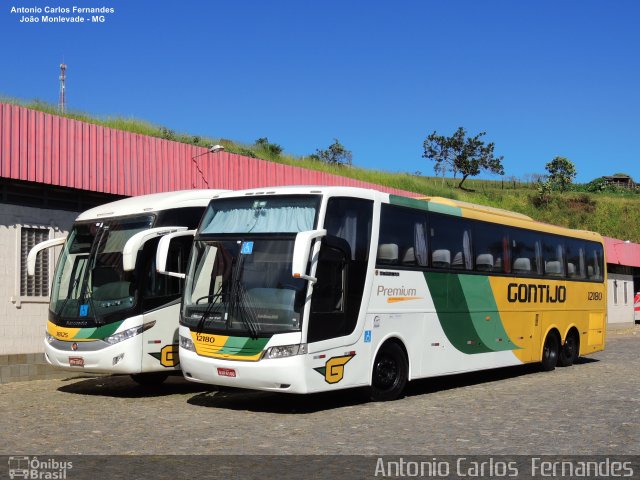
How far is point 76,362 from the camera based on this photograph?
42.0 feet

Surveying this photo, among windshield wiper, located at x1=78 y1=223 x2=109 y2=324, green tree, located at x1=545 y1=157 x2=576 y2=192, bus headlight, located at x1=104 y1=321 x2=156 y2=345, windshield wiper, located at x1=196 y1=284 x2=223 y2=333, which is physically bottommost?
bus headlight, located at x1=104 y1=321 x2=156 y2=345

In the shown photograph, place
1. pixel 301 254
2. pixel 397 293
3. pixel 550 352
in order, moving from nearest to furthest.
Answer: pixel 301 254
pixel 397 293
pixel 550 352

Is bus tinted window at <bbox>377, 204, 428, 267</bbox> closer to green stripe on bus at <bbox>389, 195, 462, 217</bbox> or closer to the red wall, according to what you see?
green stripe on bus at <bbox>389, 195, 462, 217</bbox>

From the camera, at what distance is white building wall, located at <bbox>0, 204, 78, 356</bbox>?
16.4m

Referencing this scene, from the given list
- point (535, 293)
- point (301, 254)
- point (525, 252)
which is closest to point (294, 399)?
point (301, 254)

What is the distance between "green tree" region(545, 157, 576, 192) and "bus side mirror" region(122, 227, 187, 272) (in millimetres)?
80738

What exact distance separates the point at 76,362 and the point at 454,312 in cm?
644

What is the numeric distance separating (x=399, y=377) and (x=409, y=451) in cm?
455

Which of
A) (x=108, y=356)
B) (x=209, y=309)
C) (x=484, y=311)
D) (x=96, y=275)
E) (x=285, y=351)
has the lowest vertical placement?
(x=108, y=356)

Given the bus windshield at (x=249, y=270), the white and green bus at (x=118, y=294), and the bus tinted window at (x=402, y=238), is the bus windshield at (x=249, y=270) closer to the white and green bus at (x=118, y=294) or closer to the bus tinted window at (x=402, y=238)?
the white and green bus at (x=118, y=294)

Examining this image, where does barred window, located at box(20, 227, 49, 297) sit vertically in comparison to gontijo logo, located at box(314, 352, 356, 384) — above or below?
above

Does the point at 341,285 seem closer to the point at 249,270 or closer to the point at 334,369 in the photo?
the point at 334,369

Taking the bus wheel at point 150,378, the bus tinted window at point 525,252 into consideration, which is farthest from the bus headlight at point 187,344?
the bus tinted window at point 525,252

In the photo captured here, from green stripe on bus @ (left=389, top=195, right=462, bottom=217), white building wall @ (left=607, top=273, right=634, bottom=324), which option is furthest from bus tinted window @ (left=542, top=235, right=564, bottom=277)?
white building wall @ (left=607, top=273, right=634, bottom=324)
